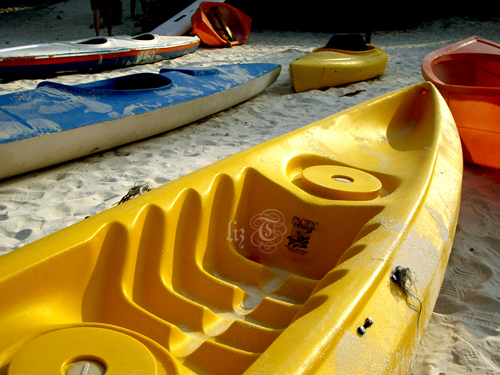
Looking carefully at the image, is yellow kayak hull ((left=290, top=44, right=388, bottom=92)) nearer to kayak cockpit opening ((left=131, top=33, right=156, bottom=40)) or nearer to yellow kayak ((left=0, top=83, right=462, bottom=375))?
kayak cockpit opening ((left=131, top=33, right=156, bottom=40))

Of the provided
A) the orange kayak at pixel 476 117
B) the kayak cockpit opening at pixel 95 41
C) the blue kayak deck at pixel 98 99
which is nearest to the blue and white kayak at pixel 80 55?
the kayak cockpit opening at pixel 95 41

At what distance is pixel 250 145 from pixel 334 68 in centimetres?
220

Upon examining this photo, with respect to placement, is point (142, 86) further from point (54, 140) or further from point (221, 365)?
point (221, 365)

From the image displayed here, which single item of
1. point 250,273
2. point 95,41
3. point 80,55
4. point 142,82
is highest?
point 95,41

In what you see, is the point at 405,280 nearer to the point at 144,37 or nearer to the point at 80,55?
the point at 80,55

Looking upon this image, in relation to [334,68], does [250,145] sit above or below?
below

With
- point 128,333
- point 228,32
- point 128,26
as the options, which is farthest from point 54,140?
point 128,26

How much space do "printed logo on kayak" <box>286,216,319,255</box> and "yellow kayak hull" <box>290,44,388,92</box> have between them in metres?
3.57

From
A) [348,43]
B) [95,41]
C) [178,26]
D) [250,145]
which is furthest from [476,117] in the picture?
[178,26]

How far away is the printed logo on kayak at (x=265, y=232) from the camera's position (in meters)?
1.77

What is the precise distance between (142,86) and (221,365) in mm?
3158

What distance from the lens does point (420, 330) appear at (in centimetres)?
123

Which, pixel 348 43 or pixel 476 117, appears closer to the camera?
pixel 476 117

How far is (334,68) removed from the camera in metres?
5.05
